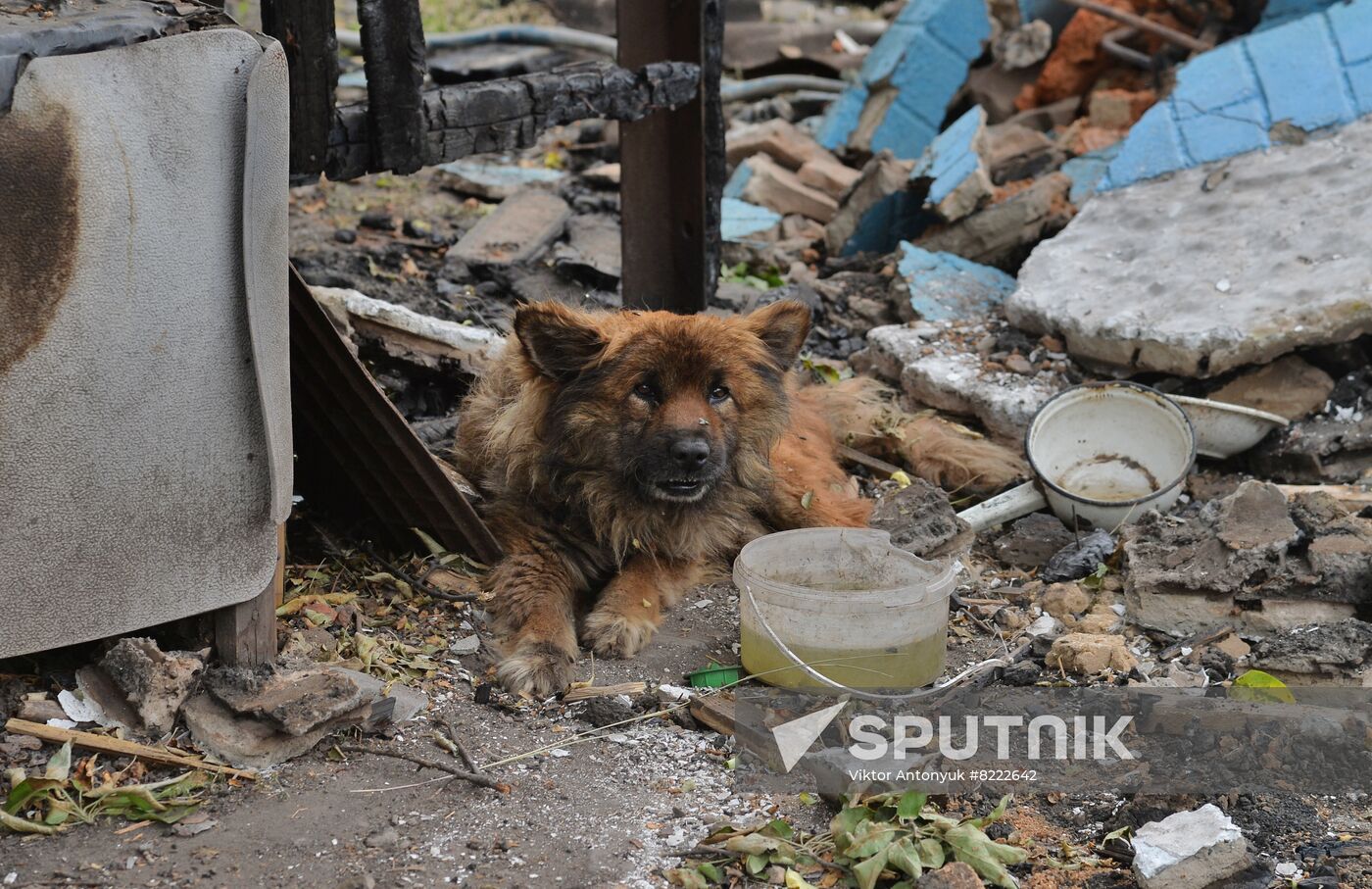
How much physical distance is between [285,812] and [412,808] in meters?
0.32

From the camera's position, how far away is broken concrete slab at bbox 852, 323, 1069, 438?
634cm

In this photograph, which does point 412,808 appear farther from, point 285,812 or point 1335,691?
point 1335,691

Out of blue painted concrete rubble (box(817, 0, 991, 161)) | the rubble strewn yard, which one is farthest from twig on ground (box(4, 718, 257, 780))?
blue painted concrete rubble (box(817, 0, 991, 161))

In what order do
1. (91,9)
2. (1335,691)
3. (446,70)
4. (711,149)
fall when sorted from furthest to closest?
(446,70), (711,149), (1335,691), (91,9)

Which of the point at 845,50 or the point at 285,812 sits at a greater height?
the point at 845,50

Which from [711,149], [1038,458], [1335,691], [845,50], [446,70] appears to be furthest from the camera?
[845,50]

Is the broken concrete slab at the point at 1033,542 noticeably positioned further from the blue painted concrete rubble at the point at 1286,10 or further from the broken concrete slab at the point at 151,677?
the blue painted concrete rubble at the point at 1286,10

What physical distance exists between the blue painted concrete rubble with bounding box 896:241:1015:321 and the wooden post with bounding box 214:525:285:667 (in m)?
4.45

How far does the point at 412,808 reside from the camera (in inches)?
Result: 136

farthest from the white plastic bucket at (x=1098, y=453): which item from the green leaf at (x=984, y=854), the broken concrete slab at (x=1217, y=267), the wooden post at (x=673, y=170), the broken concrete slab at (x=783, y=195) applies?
the broken concrete slab at (x=783, y=195)

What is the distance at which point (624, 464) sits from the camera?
488 cm

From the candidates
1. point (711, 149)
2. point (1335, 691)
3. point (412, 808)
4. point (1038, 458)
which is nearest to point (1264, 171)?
point (1038, 458)

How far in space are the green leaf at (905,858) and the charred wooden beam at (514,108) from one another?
296 cm

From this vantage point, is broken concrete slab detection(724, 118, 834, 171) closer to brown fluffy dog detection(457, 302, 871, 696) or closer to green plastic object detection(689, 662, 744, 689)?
brown fluffy dog detection(457, 302, 871, 696)
